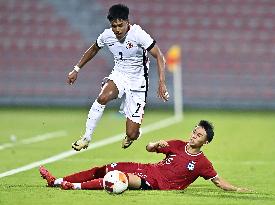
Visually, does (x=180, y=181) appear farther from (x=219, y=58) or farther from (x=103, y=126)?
(x=219, y=58)

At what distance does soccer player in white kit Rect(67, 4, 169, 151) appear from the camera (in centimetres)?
1142

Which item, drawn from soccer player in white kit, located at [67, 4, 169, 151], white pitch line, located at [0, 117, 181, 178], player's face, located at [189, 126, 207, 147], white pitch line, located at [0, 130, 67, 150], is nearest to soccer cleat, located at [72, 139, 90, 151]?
soccer player in white kit, located at [67, 4, 169, 151]

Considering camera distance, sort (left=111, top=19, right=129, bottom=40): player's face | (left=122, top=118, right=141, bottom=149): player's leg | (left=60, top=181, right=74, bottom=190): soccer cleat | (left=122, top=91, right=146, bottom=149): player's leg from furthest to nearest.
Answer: (left=122, top=118, right=141, bottom=149): player's leg, (left=122, top=91, right=146, bottom=149): player's leg, (left=111, top=19, right=129, bottom=40): player's face, (left=60, top=181, right=74, bottom=190): soccer cleat

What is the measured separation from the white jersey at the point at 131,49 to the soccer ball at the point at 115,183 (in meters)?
2.59

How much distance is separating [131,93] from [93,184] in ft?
8.85

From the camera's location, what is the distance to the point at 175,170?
32.7ft

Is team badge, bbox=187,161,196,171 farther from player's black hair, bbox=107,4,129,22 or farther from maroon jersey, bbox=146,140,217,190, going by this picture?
player's black hair, bbox=107,4,129,22

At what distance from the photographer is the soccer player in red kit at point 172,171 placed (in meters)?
9.94

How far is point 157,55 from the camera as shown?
1152cm

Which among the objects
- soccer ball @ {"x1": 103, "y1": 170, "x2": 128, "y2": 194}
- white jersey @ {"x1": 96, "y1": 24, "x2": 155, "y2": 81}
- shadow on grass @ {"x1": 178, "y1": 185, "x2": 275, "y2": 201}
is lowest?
shadow on grass @ {"x1": 178, "y1": 185, "x2": 275, "y2": 201}

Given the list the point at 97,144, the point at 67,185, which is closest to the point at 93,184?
the point at 67,185

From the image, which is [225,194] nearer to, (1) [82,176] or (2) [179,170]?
(2) [179,170]

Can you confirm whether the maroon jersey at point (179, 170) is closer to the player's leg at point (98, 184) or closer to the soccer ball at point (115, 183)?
the player's leg at point (98, 184)

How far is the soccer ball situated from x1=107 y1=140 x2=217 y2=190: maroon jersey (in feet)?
1.64
